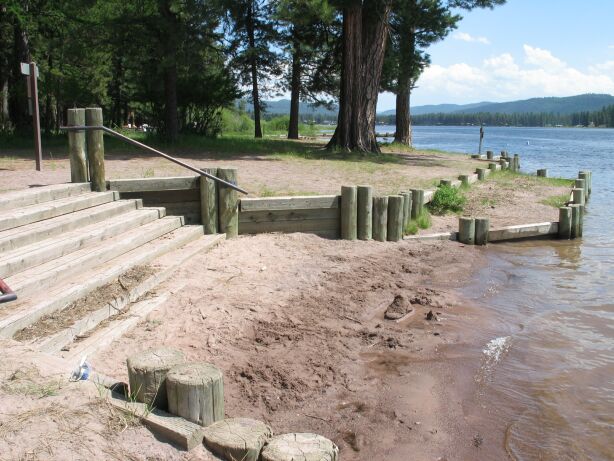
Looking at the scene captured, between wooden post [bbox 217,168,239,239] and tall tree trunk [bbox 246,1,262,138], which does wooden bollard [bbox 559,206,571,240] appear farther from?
tall tree trunk [bbox 246,1,262,138]

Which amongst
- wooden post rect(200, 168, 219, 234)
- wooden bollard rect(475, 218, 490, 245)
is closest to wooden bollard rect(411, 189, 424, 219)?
wooden bollard rect(475, 218, 490, 245)

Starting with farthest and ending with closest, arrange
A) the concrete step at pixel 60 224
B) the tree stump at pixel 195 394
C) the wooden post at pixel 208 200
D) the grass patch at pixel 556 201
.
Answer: the grass patch at pixel 556 201 < the wooden post at pixel 208 200 < the concrete step at pixel 60 224 < the tree stump at pixel 195 394

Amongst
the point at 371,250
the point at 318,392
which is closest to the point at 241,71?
the point at 371,250

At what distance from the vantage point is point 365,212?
375 inches

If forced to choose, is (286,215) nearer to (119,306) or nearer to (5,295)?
(119,306)

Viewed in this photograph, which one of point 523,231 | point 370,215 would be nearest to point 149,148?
point 370,215

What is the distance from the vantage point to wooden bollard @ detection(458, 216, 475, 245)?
10445 mm

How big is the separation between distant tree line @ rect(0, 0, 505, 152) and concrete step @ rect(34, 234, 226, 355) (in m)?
11.3

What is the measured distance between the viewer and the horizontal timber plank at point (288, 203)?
29.4ft

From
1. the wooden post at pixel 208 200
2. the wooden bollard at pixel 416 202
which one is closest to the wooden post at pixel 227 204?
the wooden post at pixel 208 200

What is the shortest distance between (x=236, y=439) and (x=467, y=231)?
7.64 meters

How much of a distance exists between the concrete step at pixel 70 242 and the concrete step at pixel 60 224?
6 cm

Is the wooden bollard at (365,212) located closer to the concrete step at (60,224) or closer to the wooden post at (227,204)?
the wooden post at (227,204)

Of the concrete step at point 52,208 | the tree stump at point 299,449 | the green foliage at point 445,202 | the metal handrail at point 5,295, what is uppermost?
the concrete step at point 52,208
